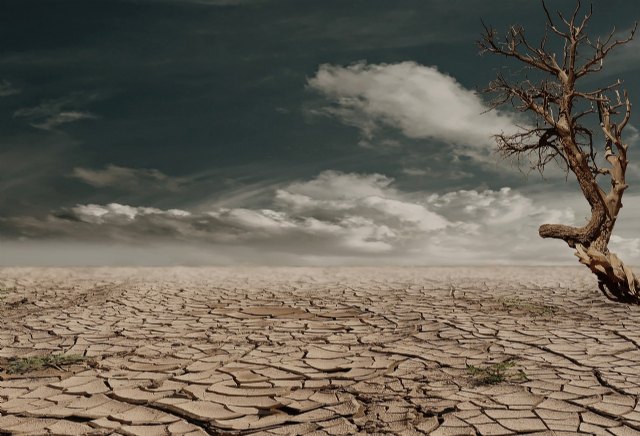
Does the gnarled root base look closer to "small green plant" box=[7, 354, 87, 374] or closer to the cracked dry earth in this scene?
the cracked dry earth

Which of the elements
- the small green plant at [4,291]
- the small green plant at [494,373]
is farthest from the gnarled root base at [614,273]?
the small green plant at [4,291]

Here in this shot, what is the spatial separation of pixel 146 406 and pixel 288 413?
0.81 metres

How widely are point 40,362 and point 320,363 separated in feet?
6.63

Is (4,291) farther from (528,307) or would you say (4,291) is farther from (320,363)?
(528,307)

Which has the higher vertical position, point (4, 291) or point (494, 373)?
point (4, 291)

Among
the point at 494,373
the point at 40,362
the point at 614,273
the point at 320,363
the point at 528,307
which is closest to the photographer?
the point at 494,373

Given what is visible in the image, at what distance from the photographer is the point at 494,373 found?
3699mm

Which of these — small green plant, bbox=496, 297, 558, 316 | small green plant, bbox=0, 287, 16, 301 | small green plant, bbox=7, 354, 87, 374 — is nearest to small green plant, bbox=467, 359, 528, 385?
small green plant, bbox=496, 297, 558, 316

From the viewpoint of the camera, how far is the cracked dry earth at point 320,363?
117 inches

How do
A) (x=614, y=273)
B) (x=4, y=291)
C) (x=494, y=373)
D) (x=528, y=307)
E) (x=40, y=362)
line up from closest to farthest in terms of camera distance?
(x=494, y=373) < (x=40, y=362) < (x=528, y=307) < (x=614, y=273) < (x=4, y=291)

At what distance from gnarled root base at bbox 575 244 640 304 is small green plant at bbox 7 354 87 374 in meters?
5.94

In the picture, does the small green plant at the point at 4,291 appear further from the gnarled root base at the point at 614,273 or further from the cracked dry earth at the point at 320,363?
the gnarled root base at the point at 614,273

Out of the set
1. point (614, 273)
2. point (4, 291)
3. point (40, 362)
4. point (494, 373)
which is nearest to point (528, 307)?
point (614, 273)

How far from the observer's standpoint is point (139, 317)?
20.5 feet
